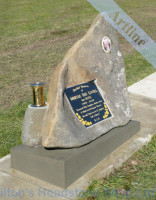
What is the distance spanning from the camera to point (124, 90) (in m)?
5.21

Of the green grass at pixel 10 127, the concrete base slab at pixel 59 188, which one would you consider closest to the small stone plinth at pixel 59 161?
the concrete base slab at pixel 59 188

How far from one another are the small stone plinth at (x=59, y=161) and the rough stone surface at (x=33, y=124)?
13 centimetres

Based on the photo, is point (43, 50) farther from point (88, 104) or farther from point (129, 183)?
point (129, 183)

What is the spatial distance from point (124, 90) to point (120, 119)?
0.58 m

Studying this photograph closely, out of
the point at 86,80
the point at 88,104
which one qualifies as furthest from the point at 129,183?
the point at 86,80

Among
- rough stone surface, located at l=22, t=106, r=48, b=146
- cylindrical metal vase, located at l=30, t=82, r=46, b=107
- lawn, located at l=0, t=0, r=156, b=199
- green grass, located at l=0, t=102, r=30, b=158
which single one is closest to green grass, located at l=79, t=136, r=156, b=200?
A: lawn, located at l=0, t=0, r=156, b=199

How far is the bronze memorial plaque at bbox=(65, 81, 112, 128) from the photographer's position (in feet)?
14.2

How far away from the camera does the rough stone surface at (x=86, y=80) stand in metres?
4.00

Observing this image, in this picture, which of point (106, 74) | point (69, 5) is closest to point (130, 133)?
point (106, 74)

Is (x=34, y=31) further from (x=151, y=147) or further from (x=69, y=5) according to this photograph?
(x=151, y=147)

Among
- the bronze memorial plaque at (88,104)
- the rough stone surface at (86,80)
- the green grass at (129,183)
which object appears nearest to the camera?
the green grass at (129,183)

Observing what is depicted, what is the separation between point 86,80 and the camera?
183 inches

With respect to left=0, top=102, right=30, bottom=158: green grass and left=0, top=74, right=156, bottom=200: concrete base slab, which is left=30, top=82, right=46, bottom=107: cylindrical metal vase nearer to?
left=0, top=74, right=156, bottom=200: concrete base slab

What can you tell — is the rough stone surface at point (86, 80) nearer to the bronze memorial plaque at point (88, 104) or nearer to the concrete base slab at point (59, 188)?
the bronze memorial plaque at point (88, 104)
